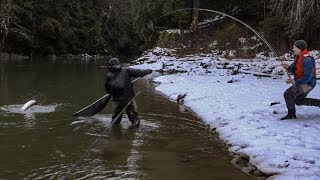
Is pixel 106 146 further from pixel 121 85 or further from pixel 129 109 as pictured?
pixel 121 85

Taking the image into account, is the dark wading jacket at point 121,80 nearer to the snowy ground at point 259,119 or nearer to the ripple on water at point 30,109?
the snowy ground at point 259,119

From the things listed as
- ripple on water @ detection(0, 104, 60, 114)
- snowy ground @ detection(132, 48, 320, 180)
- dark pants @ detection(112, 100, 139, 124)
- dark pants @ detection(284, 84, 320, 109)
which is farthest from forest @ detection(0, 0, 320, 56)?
dark pants @ detection(112, 100, 139, 124)

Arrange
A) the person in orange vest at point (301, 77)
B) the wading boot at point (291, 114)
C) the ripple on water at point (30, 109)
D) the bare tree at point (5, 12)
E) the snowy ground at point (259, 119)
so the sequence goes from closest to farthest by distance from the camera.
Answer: the snowy ground at point (259, 119), the person in orange vest at point (301, 77), the wading boot at point (291, 114), the ripple on water at point (30, 109), the bare tree at point (5, 12)

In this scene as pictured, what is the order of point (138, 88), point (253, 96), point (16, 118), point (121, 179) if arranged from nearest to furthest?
point (121, 179)
point (16, 118)
point (253, 96)
point (138, 88)

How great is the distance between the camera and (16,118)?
31.8 feet

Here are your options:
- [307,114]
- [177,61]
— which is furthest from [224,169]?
[177,61]

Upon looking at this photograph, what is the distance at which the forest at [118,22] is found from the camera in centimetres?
2105

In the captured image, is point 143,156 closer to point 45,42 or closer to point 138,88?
point 138,88

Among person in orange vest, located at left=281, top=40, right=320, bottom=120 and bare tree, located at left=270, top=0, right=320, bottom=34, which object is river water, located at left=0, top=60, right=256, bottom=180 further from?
bare tree, located at left=270, top=0, right=320, bottom=34

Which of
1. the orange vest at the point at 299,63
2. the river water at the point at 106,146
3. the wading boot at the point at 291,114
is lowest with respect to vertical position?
the river water at the point at 106,146

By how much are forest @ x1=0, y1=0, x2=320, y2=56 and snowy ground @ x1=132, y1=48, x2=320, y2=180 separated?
9.61 feet

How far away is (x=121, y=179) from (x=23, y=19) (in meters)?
44.5

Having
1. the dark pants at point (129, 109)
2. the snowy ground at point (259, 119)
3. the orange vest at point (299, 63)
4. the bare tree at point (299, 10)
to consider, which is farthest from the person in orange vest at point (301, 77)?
the bare tree at point (299, 10)

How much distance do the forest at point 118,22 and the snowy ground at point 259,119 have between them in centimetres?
293
